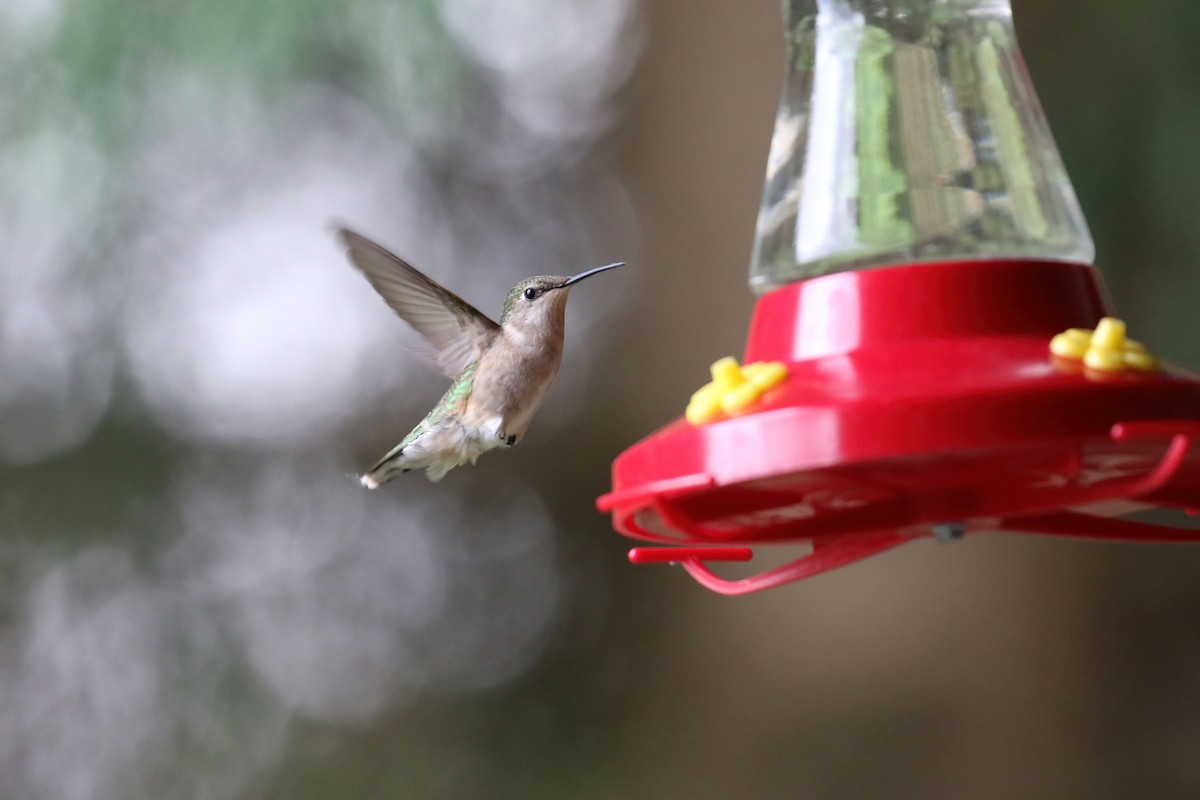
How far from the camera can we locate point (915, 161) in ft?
6.49

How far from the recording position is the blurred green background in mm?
4297

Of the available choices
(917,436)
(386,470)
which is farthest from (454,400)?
(917,436)

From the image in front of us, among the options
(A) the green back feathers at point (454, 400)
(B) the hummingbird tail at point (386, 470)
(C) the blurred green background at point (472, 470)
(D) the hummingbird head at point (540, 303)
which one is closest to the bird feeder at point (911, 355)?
(D) the hummingbird head at point (540, 303)

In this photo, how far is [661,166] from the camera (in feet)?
15.9

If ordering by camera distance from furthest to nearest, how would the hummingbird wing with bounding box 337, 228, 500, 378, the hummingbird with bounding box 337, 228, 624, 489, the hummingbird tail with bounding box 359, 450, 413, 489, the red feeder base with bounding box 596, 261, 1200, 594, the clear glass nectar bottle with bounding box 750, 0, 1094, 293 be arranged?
1. the hummingbird tail with bounding box 359, 450, 413, 489
2. the hummingbird with bounding box 337, 228, 624, 489
3. the hummingbird wing with bounding box 337, 228, 500, 378
4. the clear glass nectar bottle with bounding box 750, 0, 1094, 293
5. the red feeder base with bounding box 596, 261, 1200, 594

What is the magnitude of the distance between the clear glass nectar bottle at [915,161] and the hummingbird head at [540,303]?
2.19 ft

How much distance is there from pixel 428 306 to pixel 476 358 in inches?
8.2

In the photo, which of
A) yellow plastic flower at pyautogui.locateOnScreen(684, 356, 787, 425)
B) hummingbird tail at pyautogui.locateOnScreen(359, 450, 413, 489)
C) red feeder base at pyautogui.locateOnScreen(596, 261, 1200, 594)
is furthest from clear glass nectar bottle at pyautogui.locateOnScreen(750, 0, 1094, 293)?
hummingbird tail at pyautogui.locateOnScreen(359, 450, 413, 489)

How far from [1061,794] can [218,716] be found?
11.7 feet

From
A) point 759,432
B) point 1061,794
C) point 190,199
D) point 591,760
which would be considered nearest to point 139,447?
point 190,199

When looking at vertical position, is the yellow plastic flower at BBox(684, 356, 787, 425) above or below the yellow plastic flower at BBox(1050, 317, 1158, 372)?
above

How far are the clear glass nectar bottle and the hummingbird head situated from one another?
0.67 meters

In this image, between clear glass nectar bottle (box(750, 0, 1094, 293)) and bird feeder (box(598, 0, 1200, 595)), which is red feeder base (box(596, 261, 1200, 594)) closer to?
bird feeder (box(598, 0, 1200, 595))

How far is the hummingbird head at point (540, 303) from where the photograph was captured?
2.68 metres
